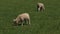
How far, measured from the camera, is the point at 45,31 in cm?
1205

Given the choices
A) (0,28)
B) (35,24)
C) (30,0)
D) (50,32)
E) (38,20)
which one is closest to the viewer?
(50,32)

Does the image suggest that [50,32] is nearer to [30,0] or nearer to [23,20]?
[23,20]

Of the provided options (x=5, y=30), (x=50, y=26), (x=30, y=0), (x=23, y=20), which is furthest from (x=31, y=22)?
(x=30, y=0)

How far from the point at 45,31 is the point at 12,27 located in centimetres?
191

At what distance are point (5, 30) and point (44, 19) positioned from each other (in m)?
3.88

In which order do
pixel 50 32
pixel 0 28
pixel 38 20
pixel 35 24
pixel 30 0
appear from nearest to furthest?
pixel 50 32
pixel 0 28
pixel 35 24
pixel 38 20
pixel 30 0

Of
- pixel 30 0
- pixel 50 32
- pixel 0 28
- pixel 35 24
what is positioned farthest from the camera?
pixel 30 0

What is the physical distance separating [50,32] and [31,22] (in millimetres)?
2639

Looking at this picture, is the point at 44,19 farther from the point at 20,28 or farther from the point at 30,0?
the point at 30,0

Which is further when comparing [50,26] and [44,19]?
[44,19]

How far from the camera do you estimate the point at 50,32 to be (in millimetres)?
11828

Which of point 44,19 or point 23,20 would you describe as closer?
point 23,20

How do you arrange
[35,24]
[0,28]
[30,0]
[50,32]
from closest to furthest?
[50,32] < [0,28] < [35,24] < [30,0]

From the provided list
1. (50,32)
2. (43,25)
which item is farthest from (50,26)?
(50,32)
